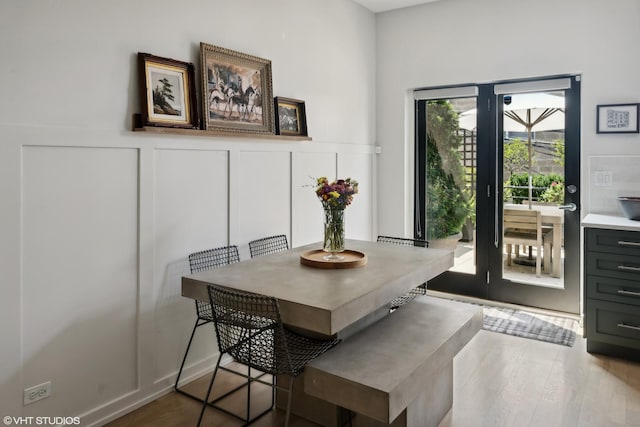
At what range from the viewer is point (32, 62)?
2.17m

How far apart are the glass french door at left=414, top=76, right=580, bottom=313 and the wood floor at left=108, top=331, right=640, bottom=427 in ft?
3.44

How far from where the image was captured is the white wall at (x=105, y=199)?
2.15 m

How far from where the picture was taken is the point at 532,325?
12.7 feet

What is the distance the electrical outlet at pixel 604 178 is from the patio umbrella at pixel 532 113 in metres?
0.55

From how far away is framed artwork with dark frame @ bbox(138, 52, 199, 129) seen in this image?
103 inches

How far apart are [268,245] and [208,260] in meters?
0.57

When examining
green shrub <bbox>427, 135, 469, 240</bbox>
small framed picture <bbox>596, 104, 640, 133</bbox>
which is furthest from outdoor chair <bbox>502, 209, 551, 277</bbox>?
small framed picture <bbox>596, 104, 640, 133</bbox>

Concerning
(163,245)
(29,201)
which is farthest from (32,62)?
(163,245)

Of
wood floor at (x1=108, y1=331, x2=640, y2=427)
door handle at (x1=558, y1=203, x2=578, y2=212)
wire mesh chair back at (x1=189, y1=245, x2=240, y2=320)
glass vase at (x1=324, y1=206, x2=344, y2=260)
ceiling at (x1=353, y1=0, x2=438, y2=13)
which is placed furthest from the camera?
ceiling at (x1=353, y1=0, x2=438, y2=13)

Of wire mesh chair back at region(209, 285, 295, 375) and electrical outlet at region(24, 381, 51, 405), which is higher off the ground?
wire mesh chair back at region(209, 285, 295, 375)

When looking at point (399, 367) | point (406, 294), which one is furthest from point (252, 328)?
point (406, 294)

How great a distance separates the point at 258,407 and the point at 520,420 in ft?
4.76

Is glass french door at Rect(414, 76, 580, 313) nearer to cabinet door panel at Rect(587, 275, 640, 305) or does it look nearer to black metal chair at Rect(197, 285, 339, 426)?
cabinet door panel at Rect(587, 275, 640, 305)

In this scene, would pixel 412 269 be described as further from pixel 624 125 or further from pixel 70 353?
pixel 624 125
